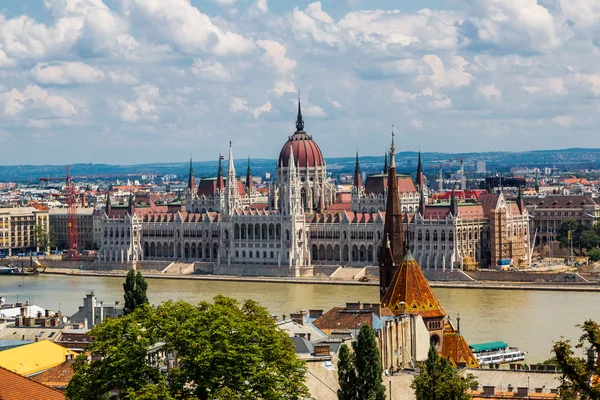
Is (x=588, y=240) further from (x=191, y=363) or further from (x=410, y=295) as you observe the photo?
(x=191, y=363)

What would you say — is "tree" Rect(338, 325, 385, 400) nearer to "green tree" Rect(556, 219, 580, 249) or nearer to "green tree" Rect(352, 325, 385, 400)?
"green tree" Rect(352, 325, 385, 400)

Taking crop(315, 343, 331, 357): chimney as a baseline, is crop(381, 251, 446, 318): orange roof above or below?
above

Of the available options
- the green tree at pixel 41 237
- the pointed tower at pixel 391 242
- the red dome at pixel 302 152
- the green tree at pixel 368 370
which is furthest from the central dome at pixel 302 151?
the green tree at pixel 368 370

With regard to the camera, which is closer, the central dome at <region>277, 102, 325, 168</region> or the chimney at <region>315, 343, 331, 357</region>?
the chimney at <region>315, 343, 331, 357</region>

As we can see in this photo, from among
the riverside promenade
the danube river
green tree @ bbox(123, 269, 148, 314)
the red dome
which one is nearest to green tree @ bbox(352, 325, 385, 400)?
green tree @ bbox(123, 269, 148, 314)

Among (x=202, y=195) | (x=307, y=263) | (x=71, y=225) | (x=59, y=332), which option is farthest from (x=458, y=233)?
(x=59, y=332)

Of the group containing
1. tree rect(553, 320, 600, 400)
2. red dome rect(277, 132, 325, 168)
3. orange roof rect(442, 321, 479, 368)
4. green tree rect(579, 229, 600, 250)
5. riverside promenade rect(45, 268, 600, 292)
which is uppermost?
red dome rect(277, 132, 325, 168)

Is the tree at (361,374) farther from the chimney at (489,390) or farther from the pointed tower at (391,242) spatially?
the pointed tower at (391,242)

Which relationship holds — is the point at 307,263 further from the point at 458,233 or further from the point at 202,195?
the point at 202,195
